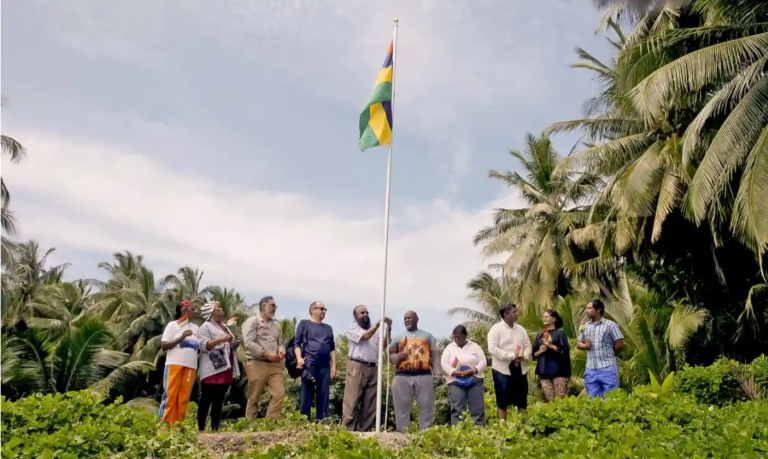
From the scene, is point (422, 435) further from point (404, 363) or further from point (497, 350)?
point (497, 350)

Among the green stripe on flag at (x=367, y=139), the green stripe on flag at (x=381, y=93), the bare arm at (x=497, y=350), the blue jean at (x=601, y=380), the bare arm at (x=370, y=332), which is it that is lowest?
the blue jean at (x=601, y=380)

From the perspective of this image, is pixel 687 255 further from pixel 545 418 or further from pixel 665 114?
pixel 545 418

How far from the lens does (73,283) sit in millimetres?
42344

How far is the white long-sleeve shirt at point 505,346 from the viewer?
822cm

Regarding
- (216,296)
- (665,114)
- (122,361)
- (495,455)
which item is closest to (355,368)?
(495,455)

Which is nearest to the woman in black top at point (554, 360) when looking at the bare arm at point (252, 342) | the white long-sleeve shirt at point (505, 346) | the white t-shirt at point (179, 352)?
the white long-sleeve shirt at point (505, 346)

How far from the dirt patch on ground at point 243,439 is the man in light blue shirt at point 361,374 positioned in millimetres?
1356

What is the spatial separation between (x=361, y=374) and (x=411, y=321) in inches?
34.5

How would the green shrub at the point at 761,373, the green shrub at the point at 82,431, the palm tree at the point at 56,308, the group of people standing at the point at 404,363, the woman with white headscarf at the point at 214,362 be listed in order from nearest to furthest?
the green shrub at the point at 82,431, the woman with white headscarf at the point at 214,362, the group of people standing at the point at 404,363, the green shrub at the point at 761,373, the palm tree at the point at 56,308

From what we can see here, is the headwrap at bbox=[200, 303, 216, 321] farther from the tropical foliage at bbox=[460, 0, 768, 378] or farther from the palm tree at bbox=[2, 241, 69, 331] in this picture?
the palm tree at bbox=[2, 241, 69, 331]

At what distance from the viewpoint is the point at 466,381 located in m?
8.28

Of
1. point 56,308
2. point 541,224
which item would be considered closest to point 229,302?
point 56,308

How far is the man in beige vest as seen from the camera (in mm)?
8242

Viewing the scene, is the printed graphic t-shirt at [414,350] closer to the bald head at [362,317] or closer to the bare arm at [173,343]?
the bald head at [362,317]
